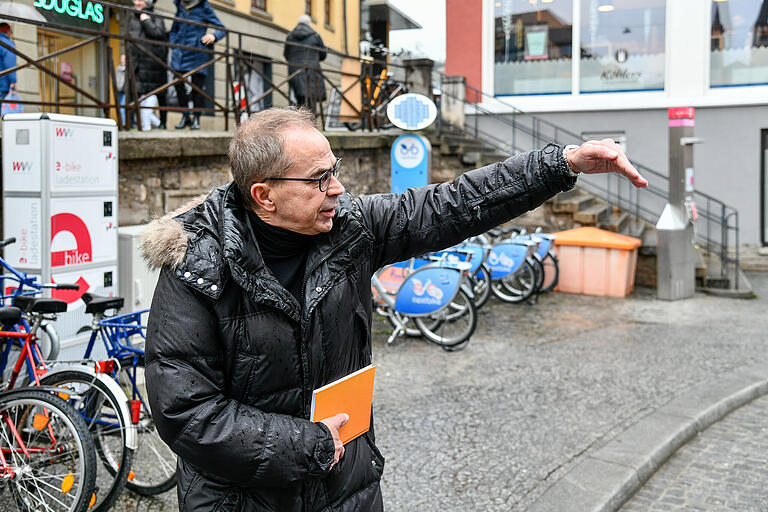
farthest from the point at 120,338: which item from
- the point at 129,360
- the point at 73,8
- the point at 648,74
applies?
the point at 648,74

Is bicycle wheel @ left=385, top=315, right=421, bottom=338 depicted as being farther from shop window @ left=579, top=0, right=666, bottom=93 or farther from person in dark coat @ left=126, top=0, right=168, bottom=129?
shop window @ left=579, top=0, right=666, bottom=93

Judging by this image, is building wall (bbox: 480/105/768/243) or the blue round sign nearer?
the blue round sign

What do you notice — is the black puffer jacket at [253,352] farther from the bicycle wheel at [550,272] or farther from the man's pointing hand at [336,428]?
the bicycle wheel at [550,272]

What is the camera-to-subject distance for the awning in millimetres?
26578

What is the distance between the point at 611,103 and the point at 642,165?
1.36 metres

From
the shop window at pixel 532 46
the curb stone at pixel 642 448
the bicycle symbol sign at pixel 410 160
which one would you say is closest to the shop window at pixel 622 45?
the shop window at pixel 532 46

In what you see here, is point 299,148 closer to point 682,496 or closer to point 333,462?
point 333,462

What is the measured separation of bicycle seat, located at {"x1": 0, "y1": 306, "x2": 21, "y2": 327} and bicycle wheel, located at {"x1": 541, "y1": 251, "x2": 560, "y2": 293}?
847 cm

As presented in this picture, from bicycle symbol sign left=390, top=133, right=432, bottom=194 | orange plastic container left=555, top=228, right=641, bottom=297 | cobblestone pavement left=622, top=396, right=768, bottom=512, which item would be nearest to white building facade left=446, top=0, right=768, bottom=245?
orange plastic container left=555, top=228, right=641, bottom=297

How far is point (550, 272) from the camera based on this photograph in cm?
1158

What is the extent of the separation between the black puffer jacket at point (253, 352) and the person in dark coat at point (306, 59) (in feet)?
33.7

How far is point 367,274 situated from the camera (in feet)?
7.66

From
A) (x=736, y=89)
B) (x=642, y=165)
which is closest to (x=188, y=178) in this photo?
(x=642, y=165)

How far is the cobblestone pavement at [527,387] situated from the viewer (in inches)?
179
